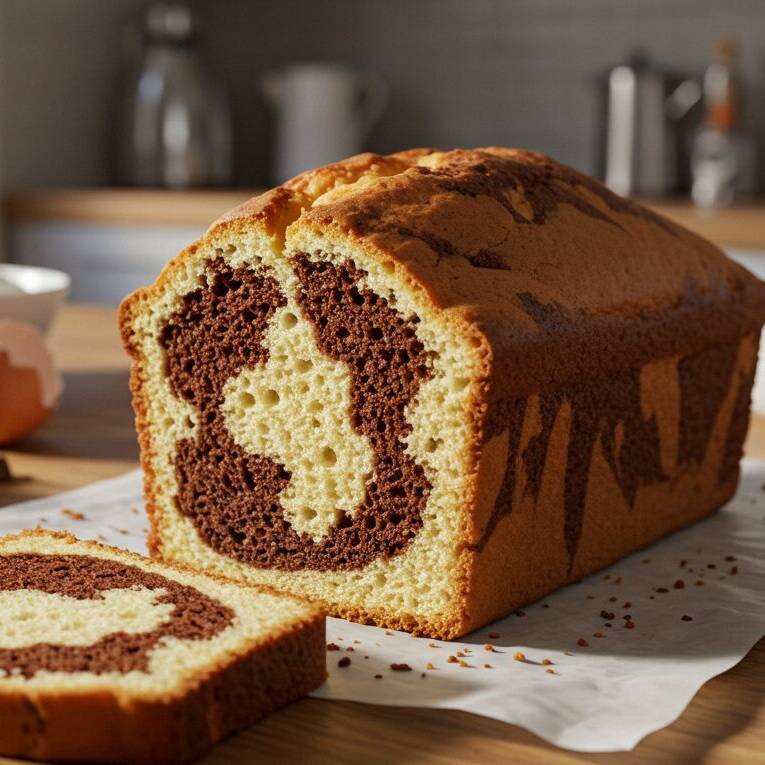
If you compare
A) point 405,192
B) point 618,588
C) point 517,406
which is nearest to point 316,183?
point 405,192

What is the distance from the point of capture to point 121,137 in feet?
15.2

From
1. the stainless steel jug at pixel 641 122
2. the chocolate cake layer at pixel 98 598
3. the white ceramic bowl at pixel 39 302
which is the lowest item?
the chocolate cake layer at pixel 98 598

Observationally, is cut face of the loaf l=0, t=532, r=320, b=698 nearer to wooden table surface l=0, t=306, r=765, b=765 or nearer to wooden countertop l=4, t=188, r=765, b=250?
wooden table surface l=0, t=306, r=765, b=765

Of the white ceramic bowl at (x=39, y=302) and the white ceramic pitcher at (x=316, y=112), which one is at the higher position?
the white ceramic pitcher at (x=316, y=112)

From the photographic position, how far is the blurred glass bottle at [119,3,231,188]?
14.4 feet

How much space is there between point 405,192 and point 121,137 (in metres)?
3.58

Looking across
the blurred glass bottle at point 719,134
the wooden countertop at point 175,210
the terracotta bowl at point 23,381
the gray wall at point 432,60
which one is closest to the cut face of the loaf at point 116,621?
the terracotta bowl at point 23,381

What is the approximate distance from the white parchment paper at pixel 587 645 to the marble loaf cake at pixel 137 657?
0.25ft

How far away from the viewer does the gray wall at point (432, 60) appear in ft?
13.9

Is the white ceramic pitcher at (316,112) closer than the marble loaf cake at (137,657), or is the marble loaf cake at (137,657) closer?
the marble loaf cake at (137,657)

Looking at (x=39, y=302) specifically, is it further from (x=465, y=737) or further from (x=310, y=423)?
(x=465, y=737)

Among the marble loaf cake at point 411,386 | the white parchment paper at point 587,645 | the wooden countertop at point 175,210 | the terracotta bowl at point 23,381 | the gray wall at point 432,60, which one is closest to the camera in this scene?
the white parchment paper at point 587,645

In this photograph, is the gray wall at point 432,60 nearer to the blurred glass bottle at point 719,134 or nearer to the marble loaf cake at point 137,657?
the blurred glass bottle at point 719,134

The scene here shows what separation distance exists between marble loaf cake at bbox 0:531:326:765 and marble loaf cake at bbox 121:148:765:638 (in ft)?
0.52
